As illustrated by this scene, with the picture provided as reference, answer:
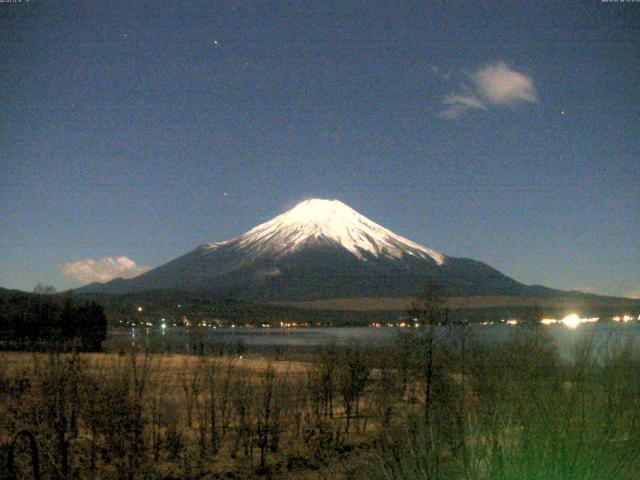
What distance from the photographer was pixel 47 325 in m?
17.7

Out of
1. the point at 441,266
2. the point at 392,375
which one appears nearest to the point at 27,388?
the point at 392,375

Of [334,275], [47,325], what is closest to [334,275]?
[334,275]

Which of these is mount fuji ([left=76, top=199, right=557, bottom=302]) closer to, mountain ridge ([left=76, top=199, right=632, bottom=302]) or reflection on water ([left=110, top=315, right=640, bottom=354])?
mountain ridge ([left=76, top=199, right=632, bottom=302])

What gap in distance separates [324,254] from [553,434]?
188 metres

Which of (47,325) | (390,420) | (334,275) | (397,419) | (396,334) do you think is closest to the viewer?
(397,419)

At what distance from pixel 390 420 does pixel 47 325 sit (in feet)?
33.2

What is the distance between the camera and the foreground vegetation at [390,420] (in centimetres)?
406

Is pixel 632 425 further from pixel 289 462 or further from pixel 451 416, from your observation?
pixel 289 462

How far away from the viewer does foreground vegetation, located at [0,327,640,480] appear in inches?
160

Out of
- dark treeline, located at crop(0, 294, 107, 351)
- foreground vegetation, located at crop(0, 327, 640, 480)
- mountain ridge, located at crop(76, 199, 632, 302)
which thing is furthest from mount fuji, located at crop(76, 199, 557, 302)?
foreground vegetation, located at crop(0, 327, 640, 480)

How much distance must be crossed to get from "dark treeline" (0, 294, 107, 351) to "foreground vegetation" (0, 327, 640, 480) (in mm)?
488

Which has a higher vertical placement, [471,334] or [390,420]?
[471,334]

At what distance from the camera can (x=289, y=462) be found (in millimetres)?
12844

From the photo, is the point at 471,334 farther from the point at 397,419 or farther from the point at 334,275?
the point at 334,275
